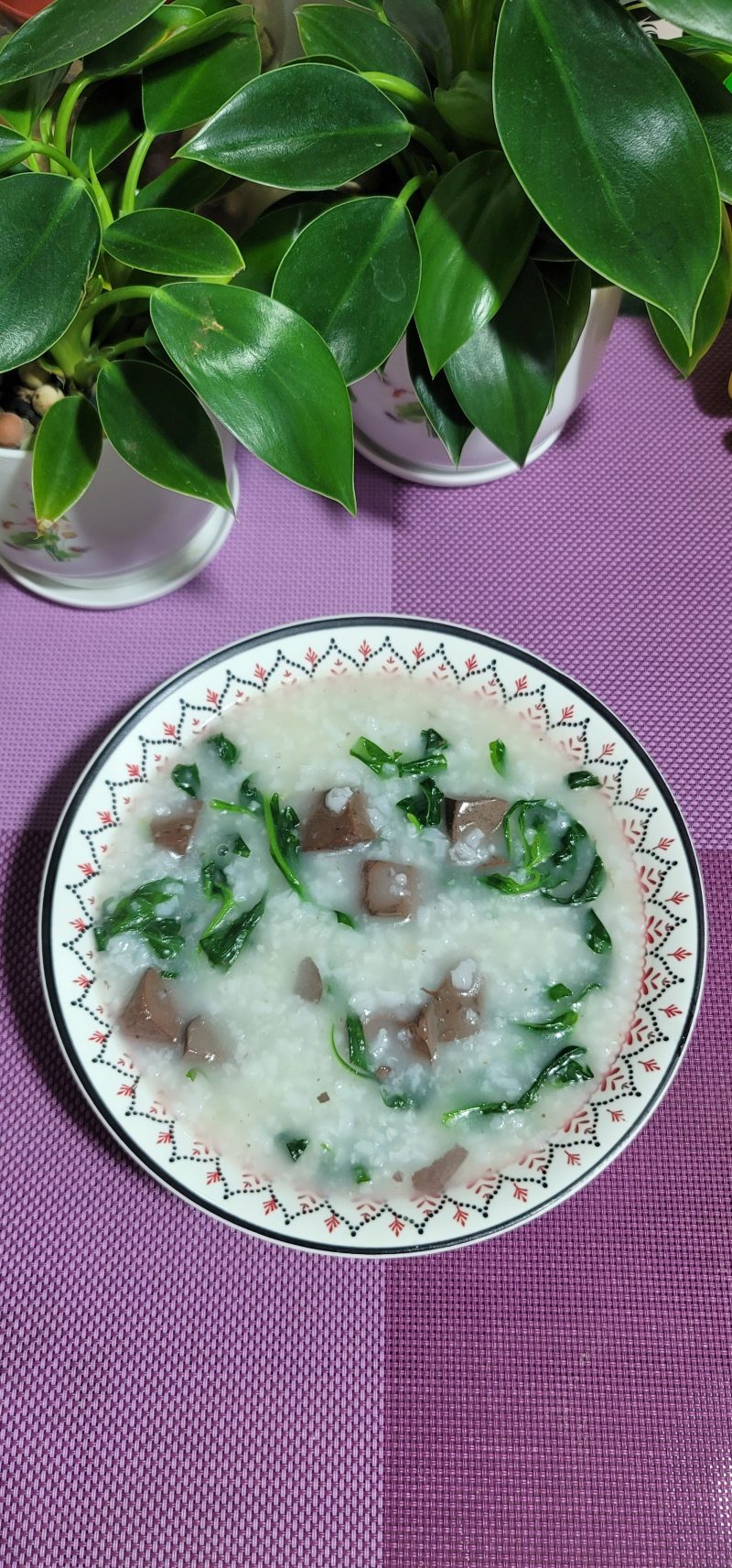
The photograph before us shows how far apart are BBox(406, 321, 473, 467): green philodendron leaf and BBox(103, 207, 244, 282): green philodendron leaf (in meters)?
0.24

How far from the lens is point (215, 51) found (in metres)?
1.07

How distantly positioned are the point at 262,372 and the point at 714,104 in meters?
0.48

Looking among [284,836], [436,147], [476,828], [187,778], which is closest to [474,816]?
[476,828]

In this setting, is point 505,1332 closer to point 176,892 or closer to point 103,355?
point 176,892

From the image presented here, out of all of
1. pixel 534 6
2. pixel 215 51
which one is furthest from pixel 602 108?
pixel 215 51

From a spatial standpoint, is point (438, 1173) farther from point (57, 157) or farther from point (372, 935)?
point (57, 157)

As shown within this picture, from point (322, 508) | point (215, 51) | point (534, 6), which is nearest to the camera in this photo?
point (534, 6)

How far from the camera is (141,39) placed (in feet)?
3.37

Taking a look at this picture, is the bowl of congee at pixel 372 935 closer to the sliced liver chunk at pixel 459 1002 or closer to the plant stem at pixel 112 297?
the sliced liver chunk at pixel 459 1002

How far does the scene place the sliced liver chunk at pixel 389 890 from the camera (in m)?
1.21

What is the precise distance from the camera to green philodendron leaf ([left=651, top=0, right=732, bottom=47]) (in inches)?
30.0

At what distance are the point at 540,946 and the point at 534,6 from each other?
34.6 inches

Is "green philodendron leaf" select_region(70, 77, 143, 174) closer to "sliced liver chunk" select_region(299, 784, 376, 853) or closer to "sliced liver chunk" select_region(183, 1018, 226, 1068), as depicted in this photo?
"sliced liver chunk" select_region(299, 784, 376, 853)

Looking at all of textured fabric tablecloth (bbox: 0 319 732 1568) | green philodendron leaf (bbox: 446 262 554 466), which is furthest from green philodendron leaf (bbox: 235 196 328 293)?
textured fabric tablecloth (bbox: 0 319 732 1568)
